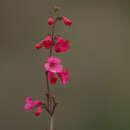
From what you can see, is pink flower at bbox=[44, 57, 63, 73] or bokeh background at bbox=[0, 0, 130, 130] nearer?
pink flower at bbox=[44, 57, 63, 73]

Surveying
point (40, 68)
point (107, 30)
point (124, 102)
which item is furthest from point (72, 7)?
point (124, 102)

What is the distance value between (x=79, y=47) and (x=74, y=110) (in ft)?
1.58

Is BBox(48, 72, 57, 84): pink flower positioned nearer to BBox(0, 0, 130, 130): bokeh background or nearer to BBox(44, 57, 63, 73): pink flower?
BBox(44, 57, 63, 73): pink flower

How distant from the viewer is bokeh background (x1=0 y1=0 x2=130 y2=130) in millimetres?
1558

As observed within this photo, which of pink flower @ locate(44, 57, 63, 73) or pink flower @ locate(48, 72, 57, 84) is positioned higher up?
pink flower @ locate(44, 57, 63, 73)

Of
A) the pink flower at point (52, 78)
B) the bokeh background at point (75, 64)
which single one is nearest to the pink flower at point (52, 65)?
the pink flower at point (52, 78)

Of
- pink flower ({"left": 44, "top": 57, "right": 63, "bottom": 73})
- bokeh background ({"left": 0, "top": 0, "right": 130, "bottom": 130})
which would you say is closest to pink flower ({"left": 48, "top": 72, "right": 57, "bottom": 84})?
pink flower ({"left": 44, "top": 57, "right": 63, "bottom": 73})

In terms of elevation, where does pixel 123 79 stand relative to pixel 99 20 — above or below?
below

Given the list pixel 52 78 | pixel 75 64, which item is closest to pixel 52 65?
pixel 52 78

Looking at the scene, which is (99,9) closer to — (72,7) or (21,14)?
(72,7)

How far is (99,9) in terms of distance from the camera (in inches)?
70.4

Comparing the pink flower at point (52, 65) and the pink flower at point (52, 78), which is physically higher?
the pink flower at point (52, 65)

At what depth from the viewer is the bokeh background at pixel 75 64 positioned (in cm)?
156

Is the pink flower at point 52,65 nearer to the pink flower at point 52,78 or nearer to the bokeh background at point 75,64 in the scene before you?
the pink flower at point 52,78
